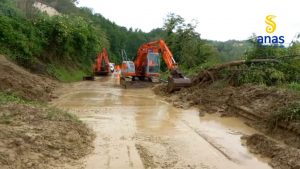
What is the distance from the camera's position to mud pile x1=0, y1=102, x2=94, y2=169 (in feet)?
24.6

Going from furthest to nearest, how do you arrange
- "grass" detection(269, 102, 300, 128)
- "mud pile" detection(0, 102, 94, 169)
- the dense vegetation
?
the dense vegetation, "grass" detection(269, 102, 300, 128), "mud pile" detection(0, 102, 94, 169)

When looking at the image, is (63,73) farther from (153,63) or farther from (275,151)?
(275,151)

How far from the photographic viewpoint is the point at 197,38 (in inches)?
1741

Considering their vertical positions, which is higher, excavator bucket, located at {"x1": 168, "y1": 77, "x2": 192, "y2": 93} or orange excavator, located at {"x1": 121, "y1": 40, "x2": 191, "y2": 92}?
orange excavator, located at {"x1": 121, "y1": 40, "x2": 191, "y2": 92}

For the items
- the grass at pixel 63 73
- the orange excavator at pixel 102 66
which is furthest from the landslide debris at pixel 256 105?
the orange excavator at pixel 102 66

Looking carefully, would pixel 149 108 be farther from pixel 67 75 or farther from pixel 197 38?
pixel 197 38

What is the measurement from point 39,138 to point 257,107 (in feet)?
25.1

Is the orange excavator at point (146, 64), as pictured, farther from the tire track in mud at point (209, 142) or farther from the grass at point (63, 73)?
the tire track in mud at point (209, 142)

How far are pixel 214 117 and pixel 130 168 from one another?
734cm

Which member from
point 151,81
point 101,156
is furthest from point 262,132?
point 151,81

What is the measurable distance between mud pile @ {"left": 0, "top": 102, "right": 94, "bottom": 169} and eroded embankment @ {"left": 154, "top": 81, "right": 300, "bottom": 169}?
154 inches

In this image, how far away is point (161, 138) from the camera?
10805 mm

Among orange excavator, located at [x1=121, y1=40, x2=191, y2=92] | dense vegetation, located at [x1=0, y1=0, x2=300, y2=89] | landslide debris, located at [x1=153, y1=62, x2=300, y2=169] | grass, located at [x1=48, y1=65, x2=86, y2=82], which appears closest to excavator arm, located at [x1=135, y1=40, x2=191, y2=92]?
orange excavator, located at [x1=121, y1=40, x2=191, y2=92]

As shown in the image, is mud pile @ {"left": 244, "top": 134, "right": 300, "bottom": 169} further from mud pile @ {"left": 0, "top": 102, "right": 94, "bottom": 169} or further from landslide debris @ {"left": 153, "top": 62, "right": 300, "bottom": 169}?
mud pile @ {"left": 0, "top": 102, "right": 94, "bottom": 169}
